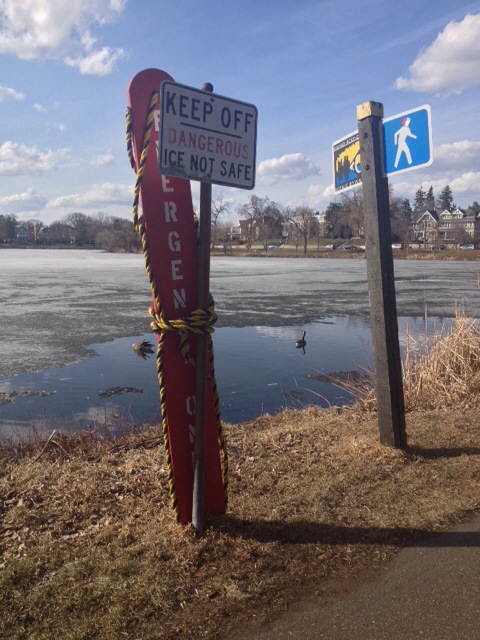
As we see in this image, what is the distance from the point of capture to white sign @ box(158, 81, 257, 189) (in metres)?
3.08

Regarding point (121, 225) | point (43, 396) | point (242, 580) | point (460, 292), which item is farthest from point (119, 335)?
point (121, 225)

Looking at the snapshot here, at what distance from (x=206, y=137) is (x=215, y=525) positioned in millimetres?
2374

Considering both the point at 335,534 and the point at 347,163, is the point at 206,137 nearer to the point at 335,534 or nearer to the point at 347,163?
the point at 347,163

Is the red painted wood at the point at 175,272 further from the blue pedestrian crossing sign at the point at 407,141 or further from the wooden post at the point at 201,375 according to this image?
the blue pedestrian crossing sign at the point at 407,141

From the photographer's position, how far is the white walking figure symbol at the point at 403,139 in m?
4.57

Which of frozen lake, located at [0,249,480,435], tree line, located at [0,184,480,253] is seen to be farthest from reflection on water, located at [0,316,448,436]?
tree line, located at [0,184,480,253]

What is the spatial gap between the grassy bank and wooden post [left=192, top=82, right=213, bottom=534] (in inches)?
7.5

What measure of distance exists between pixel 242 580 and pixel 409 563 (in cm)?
98

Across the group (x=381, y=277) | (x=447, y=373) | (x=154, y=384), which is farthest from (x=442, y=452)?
(x=154, y=384)

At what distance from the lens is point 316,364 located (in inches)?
387

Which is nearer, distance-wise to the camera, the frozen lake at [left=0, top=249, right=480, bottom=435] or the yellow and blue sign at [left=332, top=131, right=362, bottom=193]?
the yellow and blue sign at [left=332, top=131, right=362, bottom=193]

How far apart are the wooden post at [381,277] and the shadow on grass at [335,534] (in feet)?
4.62

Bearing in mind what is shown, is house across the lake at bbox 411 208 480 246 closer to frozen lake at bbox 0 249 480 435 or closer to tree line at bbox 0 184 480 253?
tree line at bbox 0 184 480 253

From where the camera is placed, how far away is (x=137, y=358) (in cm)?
1016
